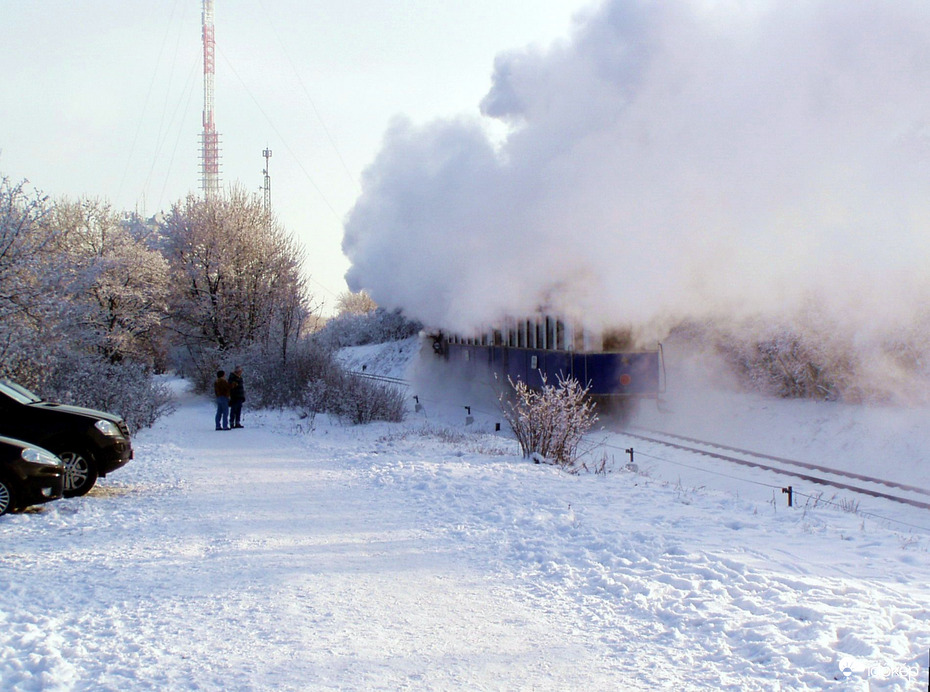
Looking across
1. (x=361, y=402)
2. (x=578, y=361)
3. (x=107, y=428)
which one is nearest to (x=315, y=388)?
(x=361, y=402)

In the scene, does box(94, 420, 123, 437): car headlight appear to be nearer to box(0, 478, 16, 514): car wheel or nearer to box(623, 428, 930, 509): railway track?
box(0, 478, 16, 514): car wheel

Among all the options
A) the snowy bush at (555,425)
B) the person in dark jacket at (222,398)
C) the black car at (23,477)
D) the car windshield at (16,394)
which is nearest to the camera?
the black car at (23,477)

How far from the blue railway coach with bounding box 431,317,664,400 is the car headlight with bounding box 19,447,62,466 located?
10289 mm

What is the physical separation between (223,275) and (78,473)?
72.0ft

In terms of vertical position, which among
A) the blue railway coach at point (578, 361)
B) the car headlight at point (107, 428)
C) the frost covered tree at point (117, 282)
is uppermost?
the frost covered tree at point (117, 282)

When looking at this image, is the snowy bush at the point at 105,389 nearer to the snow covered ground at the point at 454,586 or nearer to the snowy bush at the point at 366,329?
the snow covered ground at the point at 454,586

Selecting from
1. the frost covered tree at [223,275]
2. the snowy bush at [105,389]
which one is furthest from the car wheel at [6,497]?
the frost covered tree at [223,275]

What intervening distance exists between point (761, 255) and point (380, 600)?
15.5 metres

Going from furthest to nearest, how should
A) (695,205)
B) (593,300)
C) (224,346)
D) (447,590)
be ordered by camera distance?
(224,346) → (593,300) → (695,205) → (447,590)

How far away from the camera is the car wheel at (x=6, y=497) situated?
8.07m

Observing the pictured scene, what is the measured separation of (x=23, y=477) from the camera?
8.10 meters

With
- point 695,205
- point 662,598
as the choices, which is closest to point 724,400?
point 695,205

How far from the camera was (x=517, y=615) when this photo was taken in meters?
5.24

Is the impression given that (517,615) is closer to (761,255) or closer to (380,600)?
(380,600)
